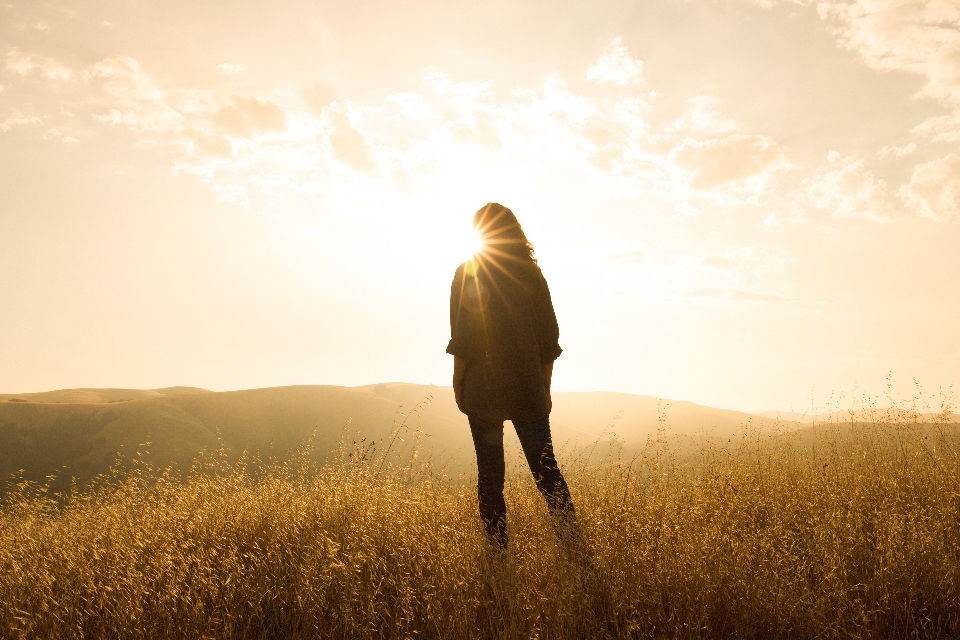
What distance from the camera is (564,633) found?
7.95ft

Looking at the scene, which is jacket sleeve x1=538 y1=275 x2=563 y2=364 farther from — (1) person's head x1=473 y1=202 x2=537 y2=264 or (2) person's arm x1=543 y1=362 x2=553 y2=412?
(1) person's head x1=473 y1=202 x2=537 y2=264

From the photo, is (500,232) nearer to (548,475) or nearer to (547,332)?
(547,332)

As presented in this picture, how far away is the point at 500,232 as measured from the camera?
13.4 feet

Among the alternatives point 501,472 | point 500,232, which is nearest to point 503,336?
point 500,232

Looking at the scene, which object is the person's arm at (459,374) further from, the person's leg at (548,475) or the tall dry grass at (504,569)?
the tall dry grass at (504,569)

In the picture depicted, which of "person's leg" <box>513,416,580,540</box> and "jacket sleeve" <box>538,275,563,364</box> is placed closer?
"person's leg" <box>513,416,580,540</box>

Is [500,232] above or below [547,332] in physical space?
above

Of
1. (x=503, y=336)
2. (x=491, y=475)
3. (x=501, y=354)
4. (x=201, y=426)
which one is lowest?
(x=201, y=426)

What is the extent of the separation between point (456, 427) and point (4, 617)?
6466 cm

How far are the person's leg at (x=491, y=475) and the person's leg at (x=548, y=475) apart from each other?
19 cm

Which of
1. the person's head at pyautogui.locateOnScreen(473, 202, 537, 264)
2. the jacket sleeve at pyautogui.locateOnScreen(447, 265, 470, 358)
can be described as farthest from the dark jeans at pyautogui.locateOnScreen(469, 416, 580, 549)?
the person's head at pyautogui.locateOnScreen(473, 202, 537, 264)

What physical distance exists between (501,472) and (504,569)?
77 centimetres

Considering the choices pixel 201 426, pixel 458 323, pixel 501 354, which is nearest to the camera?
pixel 501 354

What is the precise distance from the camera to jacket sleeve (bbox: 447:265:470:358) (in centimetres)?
393
